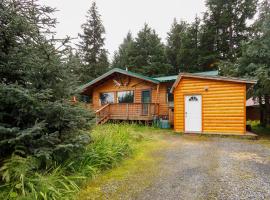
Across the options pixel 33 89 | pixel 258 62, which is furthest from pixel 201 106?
pixel 33 89

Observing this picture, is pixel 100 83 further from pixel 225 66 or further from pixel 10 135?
pixel 10 135

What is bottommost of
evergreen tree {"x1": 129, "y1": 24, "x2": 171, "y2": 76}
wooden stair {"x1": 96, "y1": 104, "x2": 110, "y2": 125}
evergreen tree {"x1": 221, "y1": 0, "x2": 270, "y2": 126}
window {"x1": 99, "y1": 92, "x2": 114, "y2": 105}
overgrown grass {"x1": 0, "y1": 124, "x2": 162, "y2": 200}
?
overgrown grass {"x1": 0, "y1": 124, "x2": 162, "y2": 200}

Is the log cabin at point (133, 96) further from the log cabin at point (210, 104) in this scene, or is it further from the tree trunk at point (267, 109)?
the tree trunk at point (267, 109)

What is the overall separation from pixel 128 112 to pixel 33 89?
10.7m

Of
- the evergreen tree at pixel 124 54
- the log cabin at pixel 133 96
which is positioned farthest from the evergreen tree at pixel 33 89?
the evergreen tree at pixel 124 54

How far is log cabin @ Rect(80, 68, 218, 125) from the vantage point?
14008 millimetres

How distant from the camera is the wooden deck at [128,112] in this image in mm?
13848

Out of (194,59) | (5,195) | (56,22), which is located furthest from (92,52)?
(5,195)

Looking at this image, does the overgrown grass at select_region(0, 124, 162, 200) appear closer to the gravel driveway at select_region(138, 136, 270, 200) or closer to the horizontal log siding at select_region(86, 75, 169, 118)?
the gravel driveway at select_region(138, 136, 270, 200)

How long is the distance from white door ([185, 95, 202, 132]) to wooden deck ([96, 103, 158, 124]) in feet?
11.0

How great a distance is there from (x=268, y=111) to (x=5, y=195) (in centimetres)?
1443

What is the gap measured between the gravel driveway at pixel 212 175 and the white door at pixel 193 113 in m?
3.31

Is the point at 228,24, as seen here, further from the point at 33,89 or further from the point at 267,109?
the point at 33,89

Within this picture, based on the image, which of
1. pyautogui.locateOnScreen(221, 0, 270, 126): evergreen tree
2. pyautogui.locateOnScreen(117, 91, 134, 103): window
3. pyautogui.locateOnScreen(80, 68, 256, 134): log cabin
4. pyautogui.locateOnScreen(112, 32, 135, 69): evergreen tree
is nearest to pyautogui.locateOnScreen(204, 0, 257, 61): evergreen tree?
pyautogui.locateOnScreen(112, 32, 135, 69): evergreen tree
